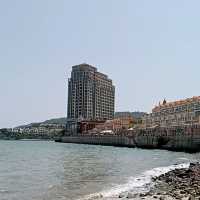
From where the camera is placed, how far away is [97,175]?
1405 inches

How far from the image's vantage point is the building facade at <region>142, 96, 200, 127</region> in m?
139

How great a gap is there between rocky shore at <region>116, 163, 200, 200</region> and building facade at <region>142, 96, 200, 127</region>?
98.3 metres

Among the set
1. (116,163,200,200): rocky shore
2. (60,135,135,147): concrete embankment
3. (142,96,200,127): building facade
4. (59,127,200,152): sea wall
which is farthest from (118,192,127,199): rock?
(142,96,200,127): building facade

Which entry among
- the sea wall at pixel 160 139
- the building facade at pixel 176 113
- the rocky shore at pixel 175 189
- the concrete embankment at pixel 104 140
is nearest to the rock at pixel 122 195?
the rocky shore at pixel 175 189

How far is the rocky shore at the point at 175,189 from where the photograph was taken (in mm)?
20678

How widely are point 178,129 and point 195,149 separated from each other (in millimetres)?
15531

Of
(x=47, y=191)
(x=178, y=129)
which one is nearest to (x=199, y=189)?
(x=47, y=191)

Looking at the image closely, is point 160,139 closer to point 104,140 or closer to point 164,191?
point 104,140

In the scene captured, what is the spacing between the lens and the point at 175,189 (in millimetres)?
23500

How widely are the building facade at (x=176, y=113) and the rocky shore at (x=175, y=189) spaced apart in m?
98.3

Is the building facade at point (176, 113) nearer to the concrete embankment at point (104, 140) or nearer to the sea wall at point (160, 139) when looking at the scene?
the sea wall at point (160, 139)

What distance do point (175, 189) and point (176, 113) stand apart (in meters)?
131

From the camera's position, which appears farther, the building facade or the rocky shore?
the building facade

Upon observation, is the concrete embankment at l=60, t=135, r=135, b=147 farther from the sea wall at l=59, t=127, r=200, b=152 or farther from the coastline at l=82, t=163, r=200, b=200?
the coastline at l=82, t=163, r=200, b=200
